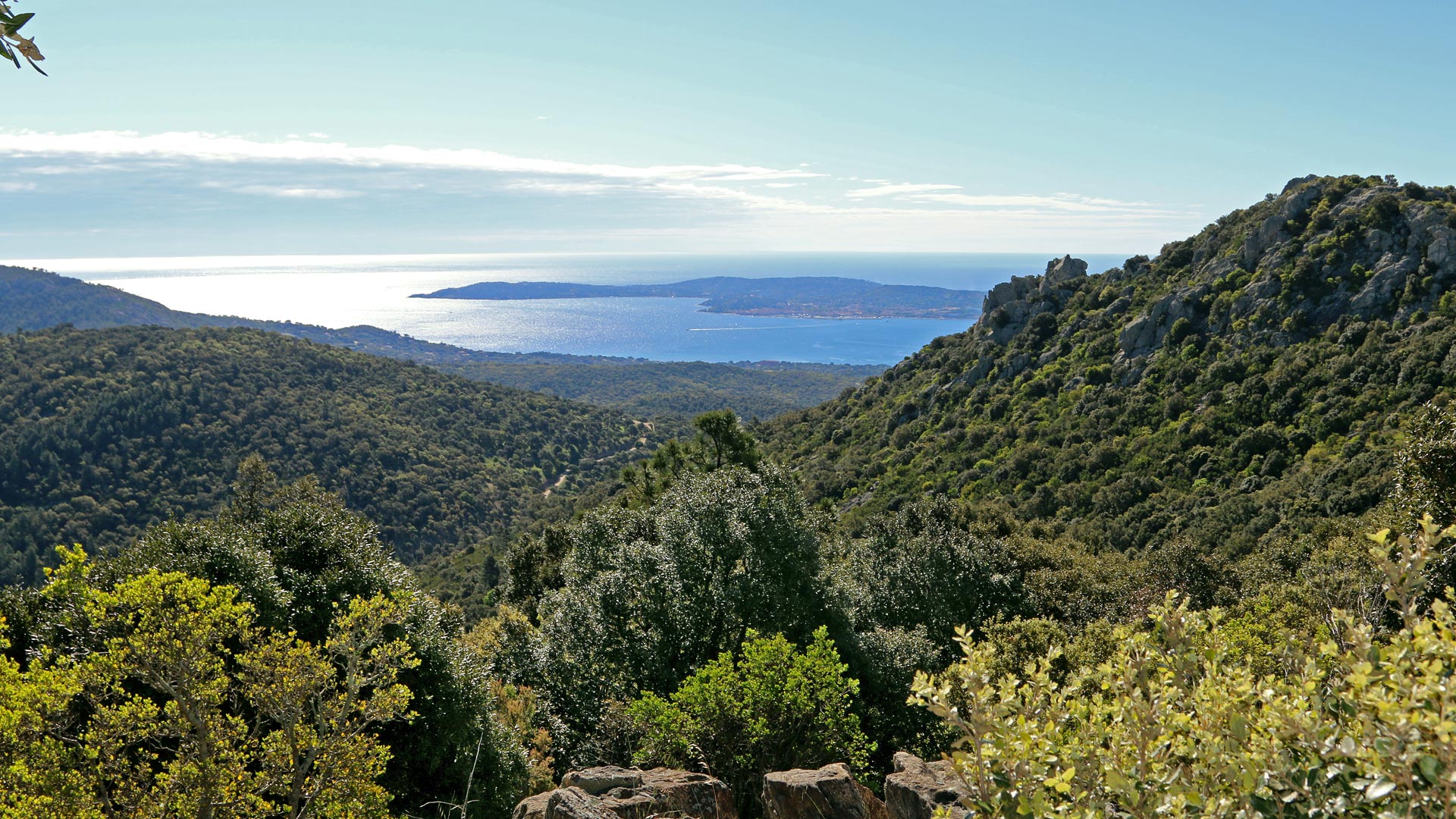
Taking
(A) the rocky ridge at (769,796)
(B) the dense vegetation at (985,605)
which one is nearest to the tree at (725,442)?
(B) the dense vegetation at (985,605)

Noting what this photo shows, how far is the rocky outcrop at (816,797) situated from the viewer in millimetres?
10750

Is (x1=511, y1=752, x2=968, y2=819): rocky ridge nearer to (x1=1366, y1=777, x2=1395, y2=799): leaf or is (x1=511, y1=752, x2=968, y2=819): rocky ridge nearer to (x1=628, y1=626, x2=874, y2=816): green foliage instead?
(x1=628, y1=626, x2=874, y2=816): green foliage

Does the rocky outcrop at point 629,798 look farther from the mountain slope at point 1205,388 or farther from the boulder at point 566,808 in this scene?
the mountain slope at point 1205,388

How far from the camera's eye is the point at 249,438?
338 feet

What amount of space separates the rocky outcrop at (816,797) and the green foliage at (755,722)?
2969mm

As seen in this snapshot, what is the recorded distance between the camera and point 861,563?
28578mm

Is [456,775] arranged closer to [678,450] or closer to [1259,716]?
[1259,716]

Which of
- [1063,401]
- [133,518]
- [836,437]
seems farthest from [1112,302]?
[133,518]

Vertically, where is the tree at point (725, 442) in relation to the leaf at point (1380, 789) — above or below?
below

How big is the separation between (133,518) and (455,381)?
60.8 meters

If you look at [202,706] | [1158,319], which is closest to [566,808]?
[202,706]

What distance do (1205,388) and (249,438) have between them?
107629 millimetres

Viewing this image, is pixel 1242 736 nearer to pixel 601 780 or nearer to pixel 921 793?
pixel 921 793

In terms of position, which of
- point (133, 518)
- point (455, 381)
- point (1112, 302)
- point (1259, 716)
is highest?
point (1112, 302)
